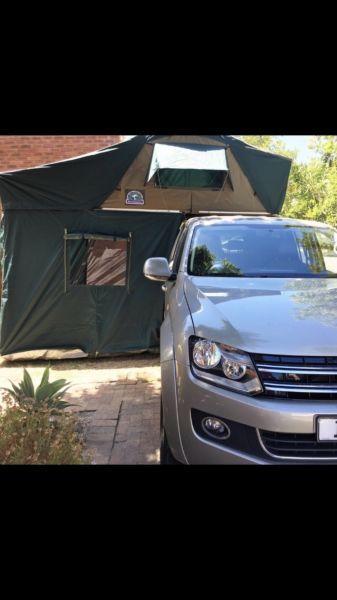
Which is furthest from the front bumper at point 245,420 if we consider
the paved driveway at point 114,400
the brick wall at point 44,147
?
the brick wall at point 44,147

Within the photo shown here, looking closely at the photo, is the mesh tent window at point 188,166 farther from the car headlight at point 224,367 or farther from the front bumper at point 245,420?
the front bumper at point 245,420

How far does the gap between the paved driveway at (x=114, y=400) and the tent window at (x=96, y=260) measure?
118cm

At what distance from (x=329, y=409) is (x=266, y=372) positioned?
0.36 m

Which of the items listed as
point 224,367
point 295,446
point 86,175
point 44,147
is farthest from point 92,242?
point 295,446

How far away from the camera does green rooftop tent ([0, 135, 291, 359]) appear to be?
624 centimetres

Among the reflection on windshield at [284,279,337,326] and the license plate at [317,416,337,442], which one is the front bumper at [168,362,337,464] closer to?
the license plate at [317,416,337,442]

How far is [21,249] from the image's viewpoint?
20.8 ft

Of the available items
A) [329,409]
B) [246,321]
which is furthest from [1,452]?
[329,409]

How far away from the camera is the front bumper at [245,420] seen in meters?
2.23

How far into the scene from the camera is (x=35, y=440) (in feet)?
10.5

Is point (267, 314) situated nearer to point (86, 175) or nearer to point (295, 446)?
point (295, 446)
